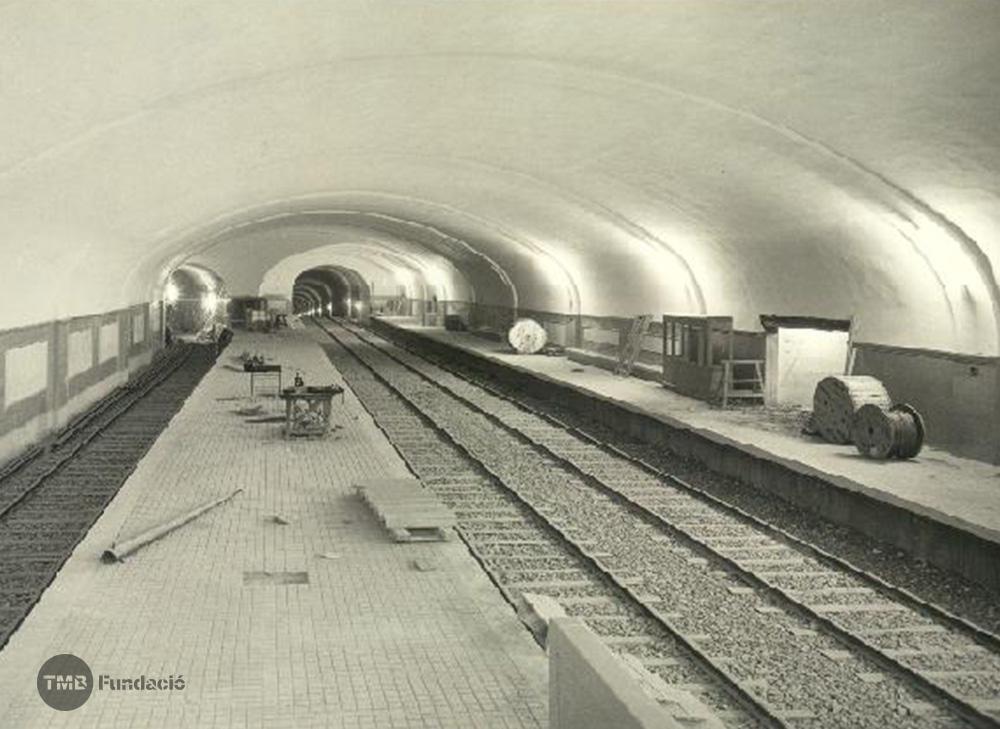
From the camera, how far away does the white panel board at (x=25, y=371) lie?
532 inches

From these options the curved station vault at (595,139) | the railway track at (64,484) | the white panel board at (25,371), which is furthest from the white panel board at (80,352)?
the white panel board at (25,371)

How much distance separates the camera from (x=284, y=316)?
45656mm

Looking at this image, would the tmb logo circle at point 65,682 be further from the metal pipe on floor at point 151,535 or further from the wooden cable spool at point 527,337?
the wooden cable spool at point 527,337

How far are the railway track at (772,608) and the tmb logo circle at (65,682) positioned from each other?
148 inches

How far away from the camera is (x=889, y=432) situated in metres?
12.4

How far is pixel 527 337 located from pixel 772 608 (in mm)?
21844

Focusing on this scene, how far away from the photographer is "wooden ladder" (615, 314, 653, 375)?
23.1 meters

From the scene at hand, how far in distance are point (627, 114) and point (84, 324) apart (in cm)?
1113

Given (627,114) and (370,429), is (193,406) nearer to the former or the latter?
(370,429)

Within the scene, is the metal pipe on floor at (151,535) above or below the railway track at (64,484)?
above

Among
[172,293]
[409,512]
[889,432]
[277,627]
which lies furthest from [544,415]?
[172,293]

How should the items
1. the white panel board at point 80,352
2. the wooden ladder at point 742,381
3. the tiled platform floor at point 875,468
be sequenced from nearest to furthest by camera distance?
the tiled platform floor at point 875,468
the wooden ladder at point 742,381
the white panel board at point 80,352

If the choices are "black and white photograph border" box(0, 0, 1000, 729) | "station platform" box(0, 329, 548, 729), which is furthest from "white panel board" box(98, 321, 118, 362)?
"station platform" box(0, 329, 548, 729)

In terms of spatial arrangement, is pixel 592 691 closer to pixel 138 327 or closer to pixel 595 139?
pixel 595 139
